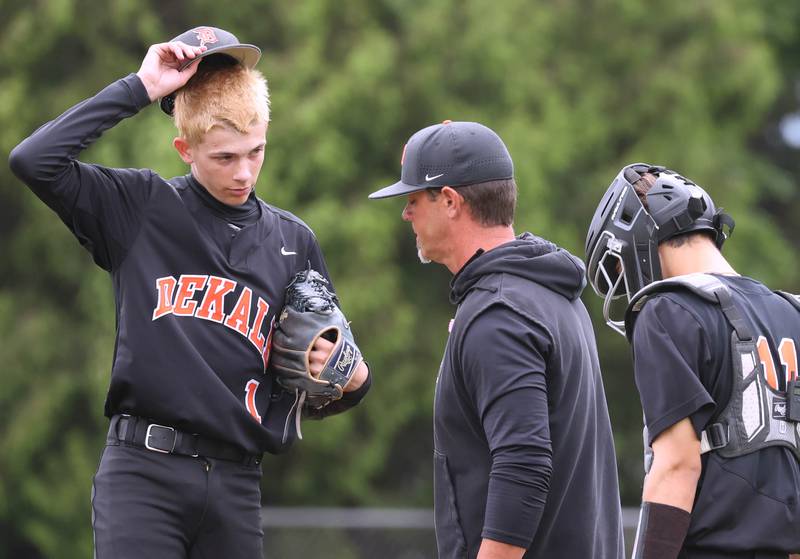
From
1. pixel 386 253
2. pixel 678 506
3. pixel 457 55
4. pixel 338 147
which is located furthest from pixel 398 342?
pixel 678 506

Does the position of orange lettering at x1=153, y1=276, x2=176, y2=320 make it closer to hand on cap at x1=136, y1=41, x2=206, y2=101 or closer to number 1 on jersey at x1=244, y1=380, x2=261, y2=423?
number 1 on jersey at x1=244, y1=380, x2=261, y2=423

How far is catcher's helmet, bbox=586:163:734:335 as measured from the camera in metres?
3.91

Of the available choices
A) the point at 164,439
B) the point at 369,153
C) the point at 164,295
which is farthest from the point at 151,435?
the point at 369,153

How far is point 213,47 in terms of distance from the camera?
4.52 metres

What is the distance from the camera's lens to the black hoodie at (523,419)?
3.69 m

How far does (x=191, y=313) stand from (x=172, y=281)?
137 millimetres

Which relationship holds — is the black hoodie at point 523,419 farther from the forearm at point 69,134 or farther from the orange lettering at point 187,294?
the forearm at point 69,134

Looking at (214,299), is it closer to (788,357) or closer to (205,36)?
(205,36)

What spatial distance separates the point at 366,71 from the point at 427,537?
4.97 m

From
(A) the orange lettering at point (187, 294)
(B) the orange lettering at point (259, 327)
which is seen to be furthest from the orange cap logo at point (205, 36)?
(B) the orange lettering at point (259, 327)

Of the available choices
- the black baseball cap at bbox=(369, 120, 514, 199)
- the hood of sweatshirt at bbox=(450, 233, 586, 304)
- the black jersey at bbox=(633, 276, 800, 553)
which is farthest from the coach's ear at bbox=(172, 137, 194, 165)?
the black jersey at bbox=(633, 276, 800, 553)

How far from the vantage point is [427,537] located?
35.4 feet

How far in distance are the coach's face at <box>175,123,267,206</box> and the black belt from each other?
0.90 meters

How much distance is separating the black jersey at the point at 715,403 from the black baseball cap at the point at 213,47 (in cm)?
190
